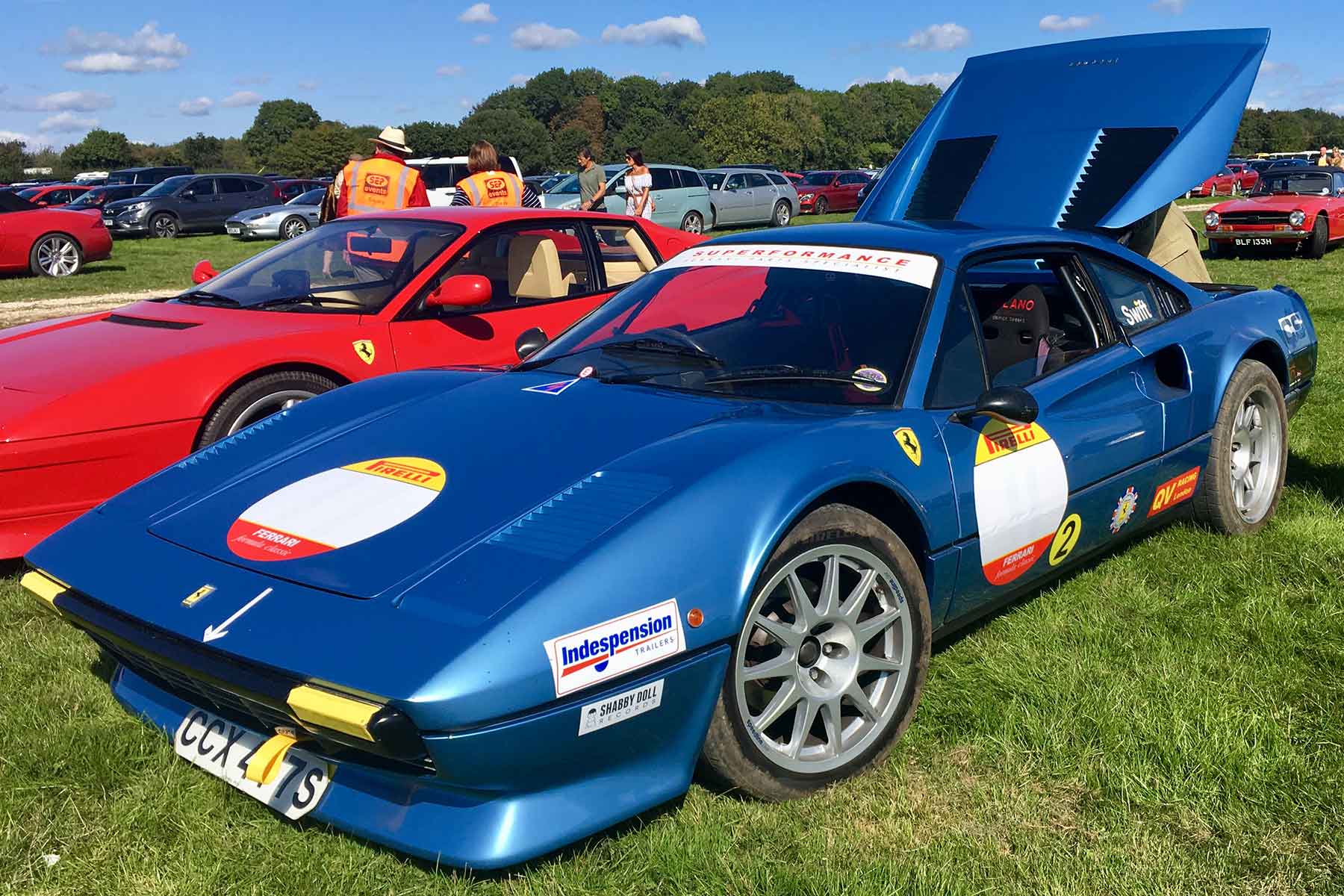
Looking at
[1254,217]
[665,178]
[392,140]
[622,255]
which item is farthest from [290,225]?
[622,255]

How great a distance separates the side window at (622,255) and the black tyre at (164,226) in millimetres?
21195

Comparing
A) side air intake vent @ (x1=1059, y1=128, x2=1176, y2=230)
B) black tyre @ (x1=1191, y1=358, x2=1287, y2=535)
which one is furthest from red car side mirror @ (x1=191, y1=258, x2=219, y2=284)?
black tyre @ (x1=1191, y1=358, x2=1287, y2=535)

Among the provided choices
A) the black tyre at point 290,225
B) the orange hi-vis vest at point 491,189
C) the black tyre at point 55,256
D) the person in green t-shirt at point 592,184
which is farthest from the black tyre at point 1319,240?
the black tyre at point 290,225

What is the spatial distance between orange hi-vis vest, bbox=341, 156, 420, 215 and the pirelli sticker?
3832 millimetres

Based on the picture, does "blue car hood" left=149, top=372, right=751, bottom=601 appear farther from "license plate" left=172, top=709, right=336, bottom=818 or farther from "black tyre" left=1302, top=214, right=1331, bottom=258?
"black tyre" left=1302, top=214, right=1331, bottom=258

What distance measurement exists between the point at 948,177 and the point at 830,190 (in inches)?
937

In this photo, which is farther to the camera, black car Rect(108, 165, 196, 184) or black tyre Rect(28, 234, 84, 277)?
black car Rect(108, 165, 196, 184)

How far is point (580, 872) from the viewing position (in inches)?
87.3

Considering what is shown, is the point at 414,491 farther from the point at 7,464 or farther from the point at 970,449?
the point at 7,464

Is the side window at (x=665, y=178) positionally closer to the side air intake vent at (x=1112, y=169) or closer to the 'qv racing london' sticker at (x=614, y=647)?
the side air intake vent at (x=1112, y=169)

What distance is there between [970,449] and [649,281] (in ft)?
4.28

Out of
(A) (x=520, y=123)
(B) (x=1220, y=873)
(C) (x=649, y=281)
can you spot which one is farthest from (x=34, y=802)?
(A) (x=520, y=123)

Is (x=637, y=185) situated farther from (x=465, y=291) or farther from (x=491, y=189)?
(x=465, y=291)

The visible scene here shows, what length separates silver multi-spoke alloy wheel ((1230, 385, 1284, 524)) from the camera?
13.6ft
